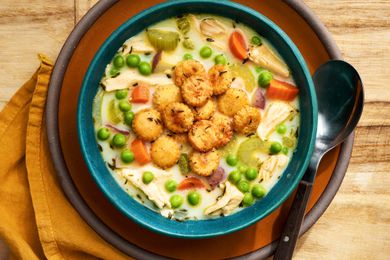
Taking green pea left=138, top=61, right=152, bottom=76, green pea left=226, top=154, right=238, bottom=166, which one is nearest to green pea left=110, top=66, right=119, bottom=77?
green pea left=138, top=61, right=152, bottom=76

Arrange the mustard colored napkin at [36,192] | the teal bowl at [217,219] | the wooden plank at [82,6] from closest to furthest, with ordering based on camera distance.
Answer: the teal bowl at [217,219] → the mustard colored napkin at [36,192] → the wooden plank at [82,6]

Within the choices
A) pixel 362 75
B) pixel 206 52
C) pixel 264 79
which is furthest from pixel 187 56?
pixel 362 75

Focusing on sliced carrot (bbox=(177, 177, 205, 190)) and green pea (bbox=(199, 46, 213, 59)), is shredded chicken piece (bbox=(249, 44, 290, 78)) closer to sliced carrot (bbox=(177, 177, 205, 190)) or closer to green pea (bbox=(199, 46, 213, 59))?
green pea (bbox=(199, 46, 213, 59))

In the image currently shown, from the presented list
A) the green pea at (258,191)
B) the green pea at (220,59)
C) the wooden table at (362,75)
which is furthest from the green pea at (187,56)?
the green pea at (258,191)

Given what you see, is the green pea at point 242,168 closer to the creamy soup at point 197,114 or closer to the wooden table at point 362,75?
the creamy soup at point 197,114

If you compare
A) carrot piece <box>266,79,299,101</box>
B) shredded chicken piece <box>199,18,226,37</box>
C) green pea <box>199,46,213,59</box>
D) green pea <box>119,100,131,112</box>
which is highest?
shredded chicken piece <box>199,18,226,37</box>

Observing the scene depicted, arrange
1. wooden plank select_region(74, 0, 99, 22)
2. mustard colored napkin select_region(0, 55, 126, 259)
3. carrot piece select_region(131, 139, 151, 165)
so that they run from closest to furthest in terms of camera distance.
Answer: carrot piece select_region(131, 139, 151, 165), mustard colored napkin select_region(0, 55, 126, 259), wooden plank select_region(74, 0, 99, 22)

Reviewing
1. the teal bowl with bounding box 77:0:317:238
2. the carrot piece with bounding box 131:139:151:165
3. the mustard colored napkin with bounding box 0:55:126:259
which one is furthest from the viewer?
the mustard colored napkin with bounding box 0:55:126:259
